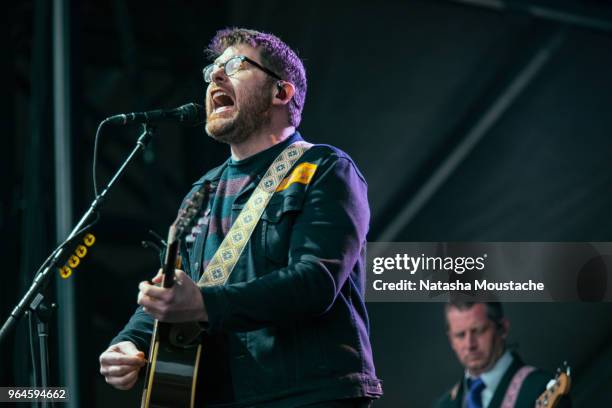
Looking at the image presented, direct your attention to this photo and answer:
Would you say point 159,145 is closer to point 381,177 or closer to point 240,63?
point 381,177

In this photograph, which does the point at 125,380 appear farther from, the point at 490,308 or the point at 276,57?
the point at 490,308

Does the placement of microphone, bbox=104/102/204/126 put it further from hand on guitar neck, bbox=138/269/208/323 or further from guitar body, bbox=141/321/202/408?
hand on guitar neck, bbox=138/269/208/323

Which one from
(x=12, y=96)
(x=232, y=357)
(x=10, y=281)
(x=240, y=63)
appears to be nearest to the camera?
(x=232, y=357)

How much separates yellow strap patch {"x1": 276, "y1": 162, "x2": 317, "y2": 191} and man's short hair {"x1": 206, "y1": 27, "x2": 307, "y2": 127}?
326 millimetres

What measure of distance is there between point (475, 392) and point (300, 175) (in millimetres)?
2876

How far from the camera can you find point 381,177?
17.6 feet

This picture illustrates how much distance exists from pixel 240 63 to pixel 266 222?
56 cm

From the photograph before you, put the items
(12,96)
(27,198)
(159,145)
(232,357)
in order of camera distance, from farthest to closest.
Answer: (159,145) < (12,96) < (27,198) < (232,357)

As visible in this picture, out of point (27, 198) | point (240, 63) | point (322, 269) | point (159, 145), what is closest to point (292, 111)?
point (240, 63)

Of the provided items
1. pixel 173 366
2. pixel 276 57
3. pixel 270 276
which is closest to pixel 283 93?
pixel 276 57

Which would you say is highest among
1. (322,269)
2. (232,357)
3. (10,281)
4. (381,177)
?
(381,177)

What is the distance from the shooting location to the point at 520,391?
15.1 feet

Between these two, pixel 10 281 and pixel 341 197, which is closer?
pixel 341 197

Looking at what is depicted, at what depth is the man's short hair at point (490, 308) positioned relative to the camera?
188 inches
